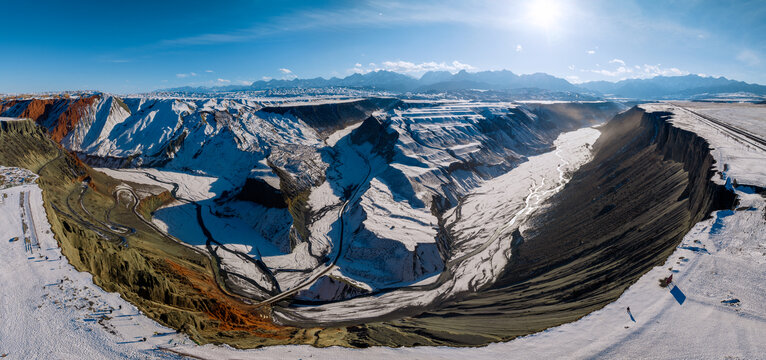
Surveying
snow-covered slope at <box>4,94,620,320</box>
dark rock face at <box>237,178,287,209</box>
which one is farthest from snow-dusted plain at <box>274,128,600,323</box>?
dark rock face at <box>237,178,287,209</box>

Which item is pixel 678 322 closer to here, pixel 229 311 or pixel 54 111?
pixel 229 311

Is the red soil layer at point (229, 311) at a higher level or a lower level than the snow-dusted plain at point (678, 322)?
lower

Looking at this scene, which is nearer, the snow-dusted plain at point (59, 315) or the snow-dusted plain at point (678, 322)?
the snow-dusted plain at point (59, 315)

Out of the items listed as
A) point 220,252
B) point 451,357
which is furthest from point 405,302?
point 220,252

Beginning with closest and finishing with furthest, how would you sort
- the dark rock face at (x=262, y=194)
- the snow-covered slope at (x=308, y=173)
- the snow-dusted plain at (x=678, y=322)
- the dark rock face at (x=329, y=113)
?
1. the snow-dusted plain at (x=678, y=322)
2. the snow-covered slope at (x=308, y=173)
3. the dark rock face at (x=262, y=194)
4. the dark rock face at (x=329, y=113)

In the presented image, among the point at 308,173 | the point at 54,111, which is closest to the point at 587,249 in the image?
the point at 308,173

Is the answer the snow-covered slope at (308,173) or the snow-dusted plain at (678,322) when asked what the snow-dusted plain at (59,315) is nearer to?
the snow-dusted plain at (678,322)

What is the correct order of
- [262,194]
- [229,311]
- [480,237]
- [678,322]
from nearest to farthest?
[678,322], [229,311], [480,237], [262,194]

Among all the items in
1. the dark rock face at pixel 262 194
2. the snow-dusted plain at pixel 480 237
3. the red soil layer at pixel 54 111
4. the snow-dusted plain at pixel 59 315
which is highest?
the red soil layer at pixel 54 111

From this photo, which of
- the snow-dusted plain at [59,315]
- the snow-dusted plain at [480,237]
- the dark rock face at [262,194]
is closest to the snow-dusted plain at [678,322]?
the snow-dusted plain at [59,315]
